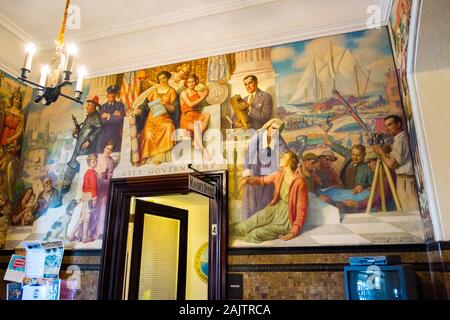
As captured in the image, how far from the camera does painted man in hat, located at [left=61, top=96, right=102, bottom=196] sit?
4.86 meters

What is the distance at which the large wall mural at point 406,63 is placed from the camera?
3.12 meters

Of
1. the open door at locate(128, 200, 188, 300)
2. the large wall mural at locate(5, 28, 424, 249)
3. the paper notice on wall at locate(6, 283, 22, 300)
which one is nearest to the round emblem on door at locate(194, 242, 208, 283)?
the open door at locate(128, 200, 188, 300)

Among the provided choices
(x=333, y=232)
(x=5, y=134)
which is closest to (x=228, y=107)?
(x=333, y=232)

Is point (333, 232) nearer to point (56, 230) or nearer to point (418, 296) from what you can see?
point (418, 296)

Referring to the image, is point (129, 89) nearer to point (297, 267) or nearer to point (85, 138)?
point (85, 138)

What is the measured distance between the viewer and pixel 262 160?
4117 millimetres

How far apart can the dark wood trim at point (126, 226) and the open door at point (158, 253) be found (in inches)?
7.4

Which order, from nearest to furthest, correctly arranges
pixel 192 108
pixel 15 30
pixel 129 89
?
pixel 192 108 → pixel 129 89 → pixel 15 30

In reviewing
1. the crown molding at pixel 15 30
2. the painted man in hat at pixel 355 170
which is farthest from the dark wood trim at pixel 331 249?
the crown molding at pixel 15 30

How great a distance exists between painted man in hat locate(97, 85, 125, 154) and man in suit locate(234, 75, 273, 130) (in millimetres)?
1795

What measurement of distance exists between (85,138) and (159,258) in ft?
7.46

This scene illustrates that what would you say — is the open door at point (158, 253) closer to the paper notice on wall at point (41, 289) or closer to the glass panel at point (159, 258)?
the glass panel at point (159, 258)

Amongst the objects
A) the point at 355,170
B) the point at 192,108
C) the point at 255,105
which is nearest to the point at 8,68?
the point at 192,108

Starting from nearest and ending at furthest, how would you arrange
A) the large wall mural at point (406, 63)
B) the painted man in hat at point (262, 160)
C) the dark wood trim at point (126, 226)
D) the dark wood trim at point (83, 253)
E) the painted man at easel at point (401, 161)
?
the large wall mural at point (406, 63)
the painted man at easel at point (401, 161)
the dark wood trim at point (126, 226)
the painted man in hat at point (262, 160)
the dark wood trim at point (83, 253)
